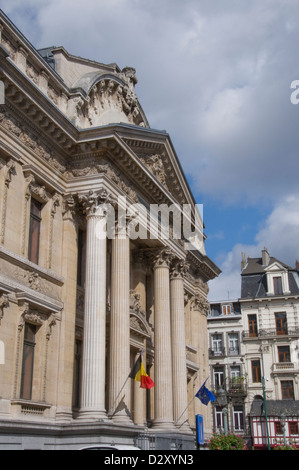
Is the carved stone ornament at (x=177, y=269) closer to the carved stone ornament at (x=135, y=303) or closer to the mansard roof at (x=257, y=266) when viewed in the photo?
the carved stone ornament at (x=135, y=303)

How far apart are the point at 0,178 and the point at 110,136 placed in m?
4.81

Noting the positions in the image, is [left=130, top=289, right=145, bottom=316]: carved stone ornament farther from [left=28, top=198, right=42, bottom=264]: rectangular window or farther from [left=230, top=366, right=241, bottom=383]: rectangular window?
[left=230, top=366, right=241, bottom=383]: rectangular window

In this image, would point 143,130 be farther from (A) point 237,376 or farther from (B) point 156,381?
(A) point 237,376

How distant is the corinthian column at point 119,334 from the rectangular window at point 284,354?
122 ft

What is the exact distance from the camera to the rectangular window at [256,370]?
186 feet

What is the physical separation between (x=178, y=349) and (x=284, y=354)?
1211 inches

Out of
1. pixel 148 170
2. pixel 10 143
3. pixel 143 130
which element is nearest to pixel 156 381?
pixel 148 170

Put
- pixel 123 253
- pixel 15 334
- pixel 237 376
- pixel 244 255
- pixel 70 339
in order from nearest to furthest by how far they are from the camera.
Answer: pixel 15 334
pixel 70 339
pixel 123 253
pixel 237 376
pixel 244 255

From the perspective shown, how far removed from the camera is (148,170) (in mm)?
24891

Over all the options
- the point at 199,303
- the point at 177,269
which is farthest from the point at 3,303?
the point at 199,303

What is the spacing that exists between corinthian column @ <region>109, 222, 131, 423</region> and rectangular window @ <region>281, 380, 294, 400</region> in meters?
36.6

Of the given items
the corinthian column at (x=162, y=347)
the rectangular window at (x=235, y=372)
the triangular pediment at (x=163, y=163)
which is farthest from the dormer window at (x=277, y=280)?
the corinthian column at (x=162, y=347)

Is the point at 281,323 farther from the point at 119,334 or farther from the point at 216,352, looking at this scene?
the point at 119,334

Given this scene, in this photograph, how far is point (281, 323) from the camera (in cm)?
5741
